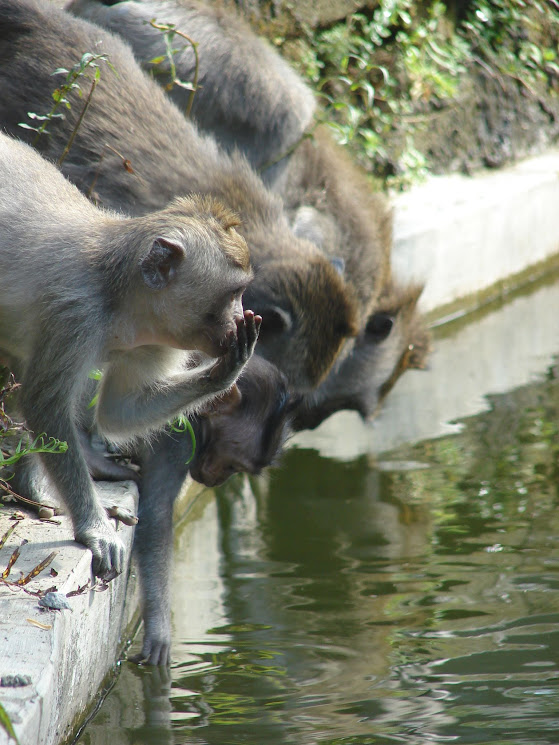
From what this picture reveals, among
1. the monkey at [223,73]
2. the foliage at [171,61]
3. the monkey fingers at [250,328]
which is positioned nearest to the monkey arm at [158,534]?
the monkey fingers at [250,328]

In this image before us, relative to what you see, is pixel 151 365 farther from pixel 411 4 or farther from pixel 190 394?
pixel 411 4

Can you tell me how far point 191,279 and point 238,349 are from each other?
31cm

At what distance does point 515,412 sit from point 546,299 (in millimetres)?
3690

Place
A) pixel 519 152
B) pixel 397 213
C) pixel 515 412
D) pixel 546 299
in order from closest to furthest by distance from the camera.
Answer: pixel 515 412
pixel 397 213
pixel 546 299
pixel 519 152

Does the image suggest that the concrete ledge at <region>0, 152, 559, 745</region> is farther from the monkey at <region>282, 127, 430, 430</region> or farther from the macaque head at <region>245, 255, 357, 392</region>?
the macaque head at <region>245, 255, 357, 392</region>

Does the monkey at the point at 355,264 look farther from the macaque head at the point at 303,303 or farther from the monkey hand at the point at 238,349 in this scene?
the monkey hand at the point at 238,349

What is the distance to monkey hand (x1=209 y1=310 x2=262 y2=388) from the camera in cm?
382

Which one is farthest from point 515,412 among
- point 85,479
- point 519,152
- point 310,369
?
point 519,152

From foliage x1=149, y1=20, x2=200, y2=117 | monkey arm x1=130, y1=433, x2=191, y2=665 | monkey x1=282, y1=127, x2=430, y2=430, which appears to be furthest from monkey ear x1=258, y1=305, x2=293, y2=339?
foliage x1=149, y1=20, x2=200, y2=117

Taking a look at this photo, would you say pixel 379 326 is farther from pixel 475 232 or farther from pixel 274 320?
pixel 475 232

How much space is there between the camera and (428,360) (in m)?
7.78

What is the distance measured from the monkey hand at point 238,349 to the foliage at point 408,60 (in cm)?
536

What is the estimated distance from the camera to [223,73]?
20.3 feet

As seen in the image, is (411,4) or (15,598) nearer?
(15,598)
